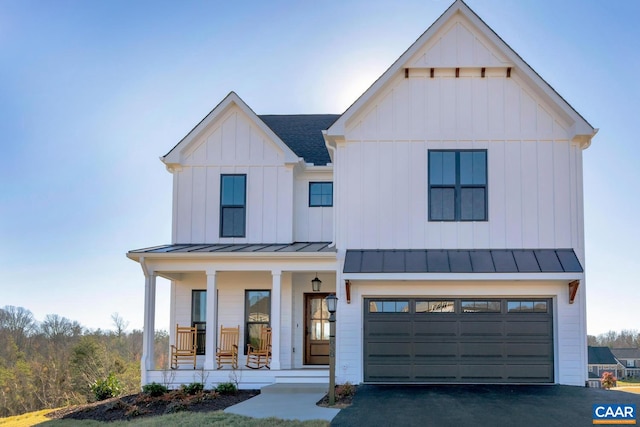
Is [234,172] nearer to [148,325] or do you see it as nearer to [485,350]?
[148,325]

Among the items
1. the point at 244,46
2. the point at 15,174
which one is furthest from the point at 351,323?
the point at 15,174

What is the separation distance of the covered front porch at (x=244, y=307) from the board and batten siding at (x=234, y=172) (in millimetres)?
823

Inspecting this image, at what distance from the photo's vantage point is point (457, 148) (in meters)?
14.1

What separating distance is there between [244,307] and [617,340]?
6143cm

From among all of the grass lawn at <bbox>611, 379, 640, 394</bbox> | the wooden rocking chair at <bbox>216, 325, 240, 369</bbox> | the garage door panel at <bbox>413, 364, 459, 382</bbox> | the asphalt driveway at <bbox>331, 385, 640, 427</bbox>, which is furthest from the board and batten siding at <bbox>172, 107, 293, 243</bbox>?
the grass lawn at <bbox>611, 379, 640, 394</bbox>

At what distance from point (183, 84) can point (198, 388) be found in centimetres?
797

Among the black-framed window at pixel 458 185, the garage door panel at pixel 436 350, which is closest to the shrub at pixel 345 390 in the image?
the garage door panel at pixel 436 350

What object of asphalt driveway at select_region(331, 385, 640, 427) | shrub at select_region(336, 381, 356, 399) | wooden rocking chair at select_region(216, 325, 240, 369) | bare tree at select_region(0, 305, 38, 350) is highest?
wooden rocking chair at select_region(216, 325, 240, 369)

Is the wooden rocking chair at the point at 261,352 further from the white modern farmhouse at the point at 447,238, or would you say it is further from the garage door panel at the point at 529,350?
the garage door panel at the point at 529,350

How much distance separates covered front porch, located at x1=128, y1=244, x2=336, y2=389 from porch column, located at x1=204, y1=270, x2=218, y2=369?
2cm

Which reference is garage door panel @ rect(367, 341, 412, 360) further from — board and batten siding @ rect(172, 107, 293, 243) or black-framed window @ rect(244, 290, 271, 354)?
board and batten siding @ rect(172, 107, 293, 243)

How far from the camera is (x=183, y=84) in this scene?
16969 mm

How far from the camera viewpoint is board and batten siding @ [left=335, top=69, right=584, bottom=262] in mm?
13836

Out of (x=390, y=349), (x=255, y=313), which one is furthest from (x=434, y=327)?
(x=255, y=313)
